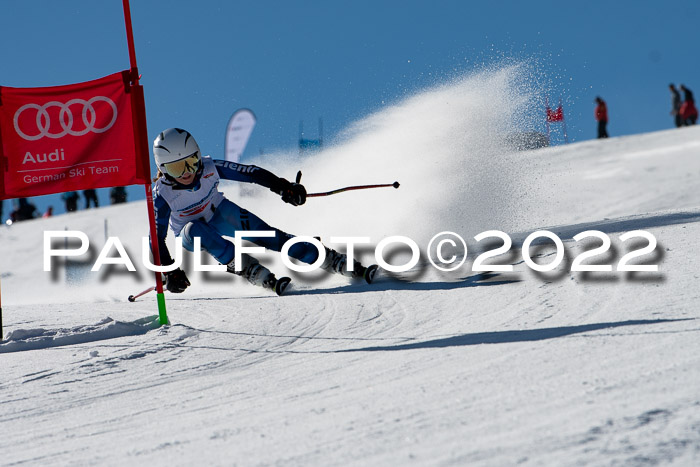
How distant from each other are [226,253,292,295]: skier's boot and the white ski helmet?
91 centimetres

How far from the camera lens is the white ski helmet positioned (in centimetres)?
597

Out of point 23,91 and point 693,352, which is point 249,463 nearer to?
point 693,352

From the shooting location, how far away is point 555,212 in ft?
44.9

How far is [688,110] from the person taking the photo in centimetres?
1948

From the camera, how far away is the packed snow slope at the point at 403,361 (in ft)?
7.47

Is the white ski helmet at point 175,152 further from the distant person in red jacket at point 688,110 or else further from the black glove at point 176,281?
the distant person in red jacket at point 688,110

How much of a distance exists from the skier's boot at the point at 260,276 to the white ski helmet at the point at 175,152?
0.91m

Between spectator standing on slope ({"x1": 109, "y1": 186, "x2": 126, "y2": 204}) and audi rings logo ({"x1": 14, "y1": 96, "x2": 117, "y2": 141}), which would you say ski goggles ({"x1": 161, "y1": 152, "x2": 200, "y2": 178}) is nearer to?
audi rings logo ({"x1": 14, "y1": 96, "x2": 117, "y2": 141})

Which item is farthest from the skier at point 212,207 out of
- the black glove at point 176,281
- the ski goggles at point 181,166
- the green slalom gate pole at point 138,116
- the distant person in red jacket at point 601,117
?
the distant person in red jacket at point 601,117

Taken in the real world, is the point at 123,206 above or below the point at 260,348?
above

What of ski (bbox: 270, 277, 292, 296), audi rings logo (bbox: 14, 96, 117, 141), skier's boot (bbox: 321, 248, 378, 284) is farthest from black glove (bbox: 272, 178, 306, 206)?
audi rings logo (bbox: 14, 96, 117, 141)

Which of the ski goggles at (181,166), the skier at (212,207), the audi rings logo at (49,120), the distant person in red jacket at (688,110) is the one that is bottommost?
the skier at (212,207)

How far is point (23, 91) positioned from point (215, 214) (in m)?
1.96

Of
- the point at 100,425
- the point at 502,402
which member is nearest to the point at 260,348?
the point at 100,425
